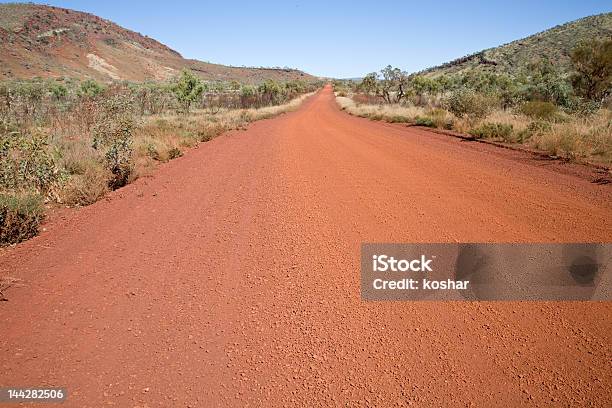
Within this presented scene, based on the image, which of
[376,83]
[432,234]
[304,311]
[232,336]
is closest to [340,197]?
[432,234]

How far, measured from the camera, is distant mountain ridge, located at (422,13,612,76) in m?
43.5

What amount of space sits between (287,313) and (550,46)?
199 feet

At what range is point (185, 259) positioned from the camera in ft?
14.5

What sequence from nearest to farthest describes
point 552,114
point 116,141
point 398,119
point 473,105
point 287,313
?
point 287,313
point 116,141
point 552,114
point 473,105
point 398,119

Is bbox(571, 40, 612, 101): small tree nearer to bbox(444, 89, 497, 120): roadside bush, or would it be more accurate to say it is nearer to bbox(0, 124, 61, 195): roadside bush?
bbox(444, 89, 497, 120): roadside bush

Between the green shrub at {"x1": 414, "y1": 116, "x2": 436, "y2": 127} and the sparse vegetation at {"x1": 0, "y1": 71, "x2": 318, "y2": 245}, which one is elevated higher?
the green shrub at {"x1": 414, "y1": 116, "x2": 436, "y2": 127}

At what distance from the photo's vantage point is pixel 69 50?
254 feet

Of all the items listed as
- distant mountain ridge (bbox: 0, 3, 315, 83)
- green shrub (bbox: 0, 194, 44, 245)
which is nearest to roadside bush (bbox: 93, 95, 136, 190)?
green shrub (bbox: 0, 194, 44, 245)

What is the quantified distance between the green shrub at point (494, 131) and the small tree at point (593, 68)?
353 inches

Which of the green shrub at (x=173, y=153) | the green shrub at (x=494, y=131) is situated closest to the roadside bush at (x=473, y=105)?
the green shrub at (x=494, y=131)

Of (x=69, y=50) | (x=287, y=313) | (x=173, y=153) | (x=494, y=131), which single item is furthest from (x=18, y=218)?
(x=69, y=50)

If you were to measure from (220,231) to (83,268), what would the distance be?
173 centimetres

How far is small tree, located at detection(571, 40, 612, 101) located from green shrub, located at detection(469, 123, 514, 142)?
8.96 metres

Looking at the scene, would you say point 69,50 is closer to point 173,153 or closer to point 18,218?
point 173,153
